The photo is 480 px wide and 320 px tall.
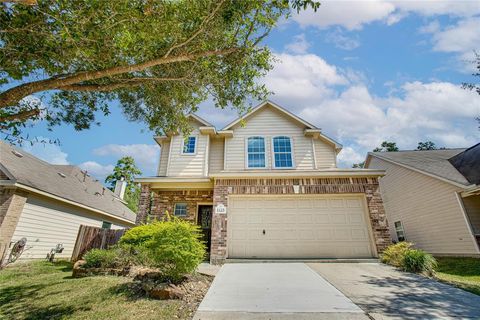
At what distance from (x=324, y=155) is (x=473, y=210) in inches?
263

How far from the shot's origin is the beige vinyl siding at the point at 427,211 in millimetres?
10164

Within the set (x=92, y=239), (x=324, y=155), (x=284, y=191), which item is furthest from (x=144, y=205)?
(x=324, y=155)

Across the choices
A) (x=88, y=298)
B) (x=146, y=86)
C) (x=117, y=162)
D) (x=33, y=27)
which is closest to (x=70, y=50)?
(x=33, y=27)

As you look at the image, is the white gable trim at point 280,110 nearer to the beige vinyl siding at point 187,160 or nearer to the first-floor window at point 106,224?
the beige vinyl siding at point 187,160

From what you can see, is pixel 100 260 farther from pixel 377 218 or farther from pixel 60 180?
pixel 377 218

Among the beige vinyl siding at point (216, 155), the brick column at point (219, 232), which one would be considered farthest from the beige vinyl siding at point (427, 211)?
the beige vinyl siding at point (216, 155)

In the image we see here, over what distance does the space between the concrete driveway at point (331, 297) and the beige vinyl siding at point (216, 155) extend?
629cm

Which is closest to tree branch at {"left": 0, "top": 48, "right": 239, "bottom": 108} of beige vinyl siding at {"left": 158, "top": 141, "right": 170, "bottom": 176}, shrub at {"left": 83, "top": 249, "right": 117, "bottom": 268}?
shrub at {"left": 83, "top": 249, "right": 117, "bottom": 268}

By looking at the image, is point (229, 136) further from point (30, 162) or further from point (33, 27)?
point (30, 162)

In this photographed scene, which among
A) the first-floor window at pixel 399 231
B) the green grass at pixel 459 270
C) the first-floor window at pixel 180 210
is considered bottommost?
the green grass at pixel 459 270

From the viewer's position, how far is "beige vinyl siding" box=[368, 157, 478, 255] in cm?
1016

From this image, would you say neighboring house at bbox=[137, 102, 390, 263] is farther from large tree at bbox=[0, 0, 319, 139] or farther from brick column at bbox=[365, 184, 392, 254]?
large tree at bbox=[0, 0, 319, 139]

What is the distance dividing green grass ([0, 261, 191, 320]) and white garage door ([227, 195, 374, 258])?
14.5 ft

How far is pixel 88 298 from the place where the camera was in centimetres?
486
